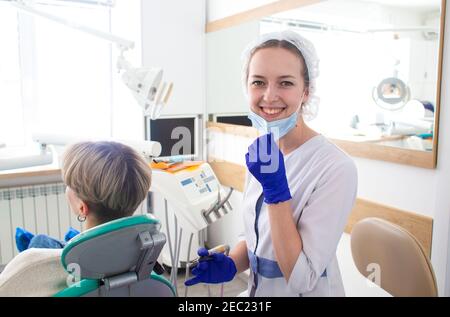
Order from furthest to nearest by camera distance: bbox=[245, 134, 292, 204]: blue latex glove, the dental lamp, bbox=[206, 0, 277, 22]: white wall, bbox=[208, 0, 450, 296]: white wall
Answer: bbox=[206, 0, 277, 22]: white wall, the dental lamp, bbox=[208, 0, 450, 296]: white wall, bbox=[245, 134, 292, 204]: blue latex glove

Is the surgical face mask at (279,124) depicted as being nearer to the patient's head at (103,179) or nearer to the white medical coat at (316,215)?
the white medical coat at (316,215)

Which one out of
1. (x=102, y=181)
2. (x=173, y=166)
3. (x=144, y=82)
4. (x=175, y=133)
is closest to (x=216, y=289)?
(x=175, y=133)

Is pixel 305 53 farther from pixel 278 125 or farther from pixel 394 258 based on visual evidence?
pixel 394 258

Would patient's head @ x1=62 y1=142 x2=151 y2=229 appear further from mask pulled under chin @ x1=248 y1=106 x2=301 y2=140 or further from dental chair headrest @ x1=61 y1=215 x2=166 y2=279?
mask pulled under chin @ x1=248 y1=106 x2=301 y2=140

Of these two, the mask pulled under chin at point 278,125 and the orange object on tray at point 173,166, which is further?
the orange object on tray at point 173,166

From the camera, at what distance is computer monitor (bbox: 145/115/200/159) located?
2.96 metres

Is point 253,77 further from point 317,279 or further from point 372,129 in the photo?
point 372,129

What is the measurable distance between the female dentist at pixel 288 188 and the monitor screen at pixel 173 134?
182 cm

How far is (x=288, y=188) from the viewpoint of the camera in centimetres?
100

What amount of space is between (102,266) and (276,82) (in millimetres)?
596

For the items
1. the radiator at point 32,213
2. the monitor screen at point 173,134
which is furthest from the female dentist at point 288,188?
the monitor screen at point 173,134

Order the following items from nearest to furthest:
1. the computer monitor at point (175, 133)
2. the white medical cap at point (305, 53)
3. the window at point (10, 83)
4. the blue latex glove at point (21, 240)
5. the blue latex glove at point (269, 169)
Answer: the blue latex glove at point (269, 169) < the white medical cap at point (305, 53) < the blue latex glove at point (21, 240) < the window at point (10, 83) < the computer monitor at point (175, 133)

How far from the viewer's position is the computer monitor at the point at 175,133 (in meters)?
2.96

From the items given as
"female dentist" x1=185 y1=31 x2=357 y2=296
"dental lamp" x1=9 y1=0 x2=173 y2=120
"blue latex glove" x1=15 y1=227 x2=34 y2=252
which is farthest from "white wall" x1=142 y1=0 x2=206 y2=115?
"female dentist" x1=185 y1=31 x2=357 y2=296
